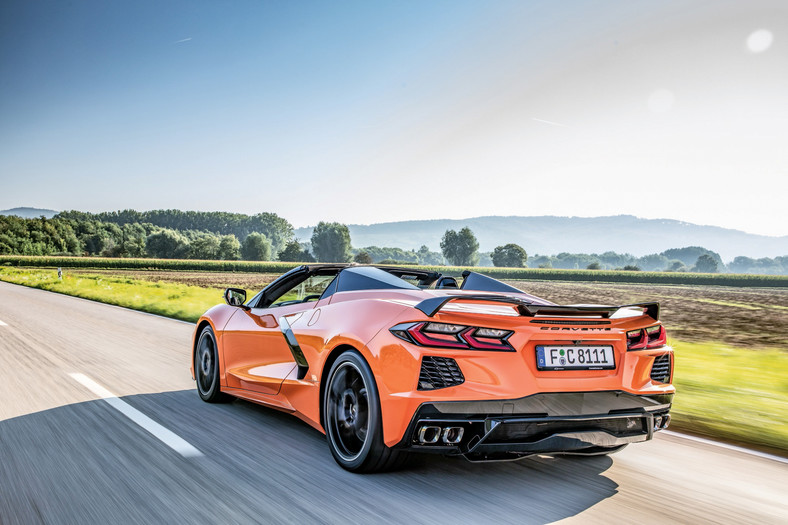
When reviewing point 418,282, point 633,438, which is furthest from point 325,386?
point 633,438

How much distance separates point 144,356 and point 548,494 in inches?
253

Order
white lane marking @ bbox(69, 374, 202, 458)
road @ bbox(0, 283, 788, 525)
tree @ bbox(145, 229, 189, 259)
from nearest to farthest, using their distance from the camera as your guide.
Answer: road @ bbox(0, 283, 788, 525) < white lane marking @ bbox(69, 374, 202, 458) < tree @ bbox(145, 229, 189, 259)

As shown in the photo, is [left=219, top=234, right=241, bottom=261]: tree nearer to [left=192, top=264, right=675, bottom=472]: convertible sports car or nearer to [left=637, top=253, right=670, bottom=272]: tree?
[left=192, top=264, right=675, bottom=472]: convertible sports car

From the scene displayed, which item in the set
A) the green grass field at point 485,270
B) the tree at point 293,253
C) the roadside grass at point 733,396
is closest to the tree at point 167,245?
the tree at point 293,253

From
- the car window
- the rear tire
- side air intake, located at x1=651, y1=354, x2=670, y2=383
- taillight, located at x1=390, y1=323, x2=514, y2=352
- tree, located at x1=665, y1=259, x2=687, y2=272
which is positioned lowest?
tree, located at x1=665, y1=259, x2=687, y2=272

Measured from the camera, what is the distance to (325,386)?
3984 mm

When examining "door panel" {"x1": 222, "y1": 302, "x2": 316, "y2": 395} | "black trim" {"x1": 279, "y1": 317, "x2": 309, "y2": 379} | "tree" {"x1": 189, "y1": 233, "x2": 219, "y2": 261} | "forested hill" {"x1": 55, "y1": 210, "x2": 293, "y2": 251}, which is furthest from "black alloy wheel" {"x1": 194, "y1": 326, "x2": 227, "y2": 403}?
"forested hill" {"x1": 55, "y1": 210, "x2": 293, "y2": 251}

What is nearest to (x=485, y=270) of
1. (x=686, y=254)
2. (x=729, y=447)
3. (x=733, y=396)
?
(x=733, y=396)

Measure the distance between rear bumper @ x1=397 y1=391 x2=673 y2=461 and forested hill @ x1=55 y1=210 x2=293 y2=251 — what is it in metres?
147

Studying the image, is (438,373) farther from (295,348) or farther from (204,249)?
(204,249)

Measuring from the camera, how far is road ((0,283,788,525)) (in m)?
3.10

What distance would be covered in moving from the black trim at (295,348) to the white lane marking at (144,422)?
0.81 m

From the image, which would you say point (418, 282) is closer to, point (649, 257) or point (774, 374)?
point (774, 374)

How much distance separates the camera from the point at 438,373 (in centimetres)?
320
